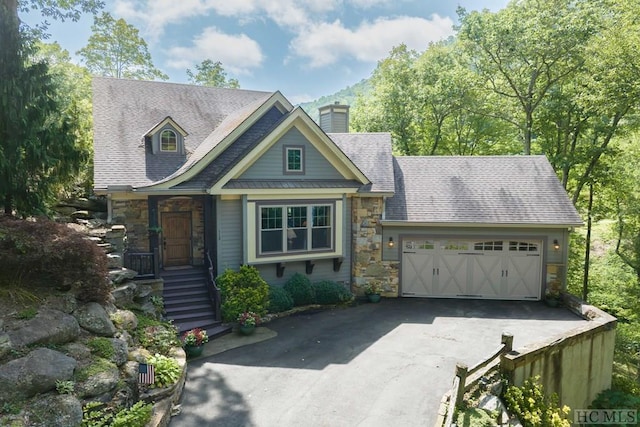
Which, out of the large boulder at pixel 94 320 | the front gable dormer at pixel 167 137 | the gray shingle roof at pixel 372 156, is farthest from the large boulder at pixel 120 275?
the gray shingle roof at pixel 372 156

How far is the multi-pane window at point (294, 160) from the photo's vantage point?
43.9 ft

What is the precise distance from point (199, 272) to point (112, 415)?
7163 mm

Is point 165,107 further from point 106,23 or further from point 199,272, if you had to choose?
point 106,23

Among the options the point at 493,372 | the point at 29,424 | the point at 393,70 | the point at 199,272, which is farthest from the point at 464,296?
the point at 393,70

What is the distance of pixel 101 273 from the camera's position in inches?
328

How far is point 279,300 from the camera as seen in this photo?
42.4ft

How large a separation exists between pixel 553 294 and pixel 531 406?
7.14 meters

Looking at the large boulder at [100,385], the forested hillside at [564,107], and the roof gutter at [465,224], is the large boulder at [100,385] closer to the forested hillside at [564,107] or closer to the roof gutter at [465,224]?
the roof gutter at [465,224]

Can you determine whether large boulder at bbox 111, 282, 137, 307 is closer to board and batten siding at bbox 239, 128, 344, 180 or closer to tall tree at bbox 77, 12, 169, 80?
board and batten siding at bbox 239, 128, 344, 180

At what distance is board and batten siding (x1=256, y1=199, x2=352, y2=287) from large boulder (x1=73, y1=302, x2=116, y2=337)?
5.58 metres

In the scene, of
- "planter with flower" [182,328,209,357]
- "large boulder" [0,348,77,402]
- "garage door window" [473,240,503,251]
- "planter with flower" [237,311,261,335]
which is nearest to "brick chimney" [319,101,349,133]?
"garage door window" [473,240,503,251]

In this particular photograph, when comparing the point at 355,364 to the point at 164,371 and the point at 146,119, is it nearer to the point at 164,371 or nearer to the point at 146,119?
the point at 164,371

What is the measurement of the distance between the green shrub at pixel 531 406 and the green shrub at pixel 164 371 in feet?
22.4

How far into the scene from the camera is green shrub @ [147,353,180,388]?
25.1ft
